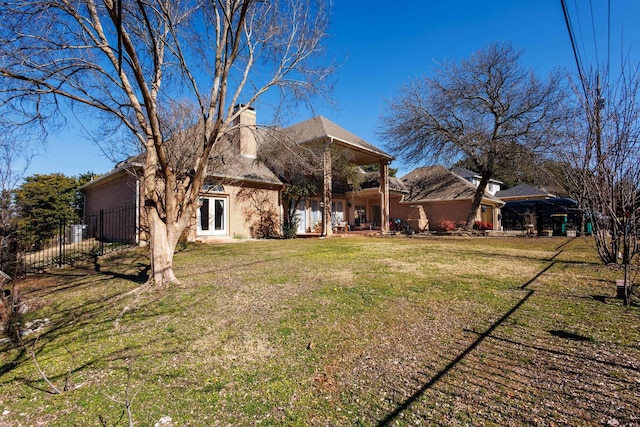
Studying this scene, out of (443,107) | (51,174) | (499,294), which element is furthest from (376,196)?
(51,174)

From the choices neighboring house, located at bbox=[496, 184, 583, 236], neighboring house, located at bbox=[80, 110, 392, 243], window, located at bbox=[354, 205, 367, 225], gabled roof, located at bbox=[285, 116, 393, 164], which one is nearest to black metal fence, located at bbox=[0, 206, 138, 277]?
neighboring house, located at bbox=[80, 110, 392, 243]

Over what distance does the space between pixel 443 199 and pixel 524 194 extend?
1668 centimetres

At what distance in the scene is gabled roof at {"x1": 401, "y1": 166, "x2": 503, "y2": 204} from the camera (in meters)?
24.1

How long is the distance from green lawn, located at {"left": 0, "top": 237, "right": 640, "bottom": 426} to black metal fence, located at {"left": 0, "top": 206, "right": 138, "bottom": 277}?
9.39ft

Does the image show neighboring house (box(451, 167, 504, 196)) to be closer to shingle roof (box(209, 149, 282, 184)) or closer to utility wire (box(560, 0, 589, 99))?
shingle roof (box(209, 149, 282, 184))

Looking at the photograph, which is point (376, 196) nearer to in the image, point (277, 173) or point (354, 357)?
point (277, 173)

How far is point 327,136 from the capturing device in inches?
656

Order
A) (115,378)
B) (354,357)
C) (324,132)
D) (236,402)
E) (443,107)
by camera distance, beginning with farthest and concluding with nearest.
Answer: (443,107)
(324,132)
(354,357)
(115,378)
(236,402)

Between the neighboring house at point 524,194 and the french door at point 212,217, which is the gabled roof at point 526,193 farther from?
the french door at point 212,217

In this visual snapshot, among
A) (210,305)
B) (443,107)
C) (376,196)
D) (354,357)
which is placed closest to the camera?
(354,357)

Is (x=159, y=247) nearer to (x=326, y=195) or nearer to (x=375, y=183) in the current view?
(x=326, y=195)

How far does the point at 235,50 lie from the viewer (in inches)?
236

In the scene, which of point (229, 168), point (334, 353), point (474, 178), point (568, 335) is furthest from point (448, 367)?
point (474, 178)

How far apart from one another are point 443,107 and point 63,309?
69.8 feet
